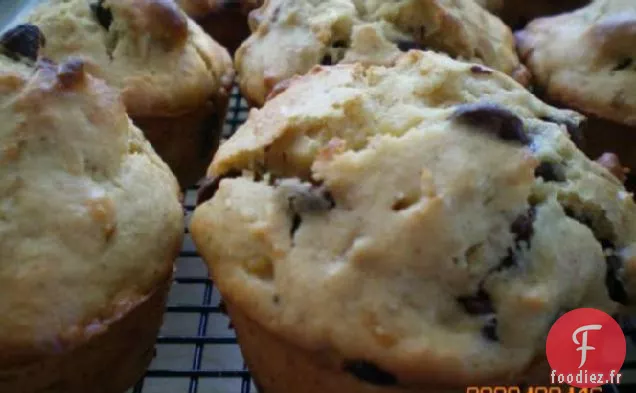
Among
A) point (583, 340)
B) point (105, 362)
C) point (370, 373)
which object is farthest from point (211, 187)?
point (583, 340)

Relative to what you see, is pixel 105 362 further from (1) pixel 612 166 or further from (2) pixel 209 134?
(1) pixel 612 166

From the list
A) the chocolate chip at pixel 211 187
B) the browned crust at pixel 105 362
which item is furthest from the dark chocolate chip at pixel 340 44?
the browned crust at pixel 105 362

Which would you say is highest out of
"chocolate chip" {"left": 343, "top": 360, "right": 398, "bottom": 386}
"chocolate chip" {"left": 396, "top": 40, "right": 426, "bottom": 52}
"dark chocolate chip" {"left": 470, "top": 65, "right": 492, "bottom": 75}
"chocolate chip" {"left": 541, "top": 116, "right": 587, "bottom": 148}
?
"dark chocolate chip" {"left": 470, "top": 65, "right": 492, "bottom": 75}

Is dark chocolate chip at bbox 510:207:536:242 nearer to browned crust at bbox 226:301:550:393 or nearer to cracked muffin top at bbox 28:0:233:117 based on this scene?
browned crust at bbox 226:301:550:393

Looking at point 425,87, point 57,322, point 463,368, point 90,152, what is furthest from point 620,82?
point 57,322

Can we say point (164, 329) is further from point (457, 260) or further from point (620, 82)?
point (620, 82)
